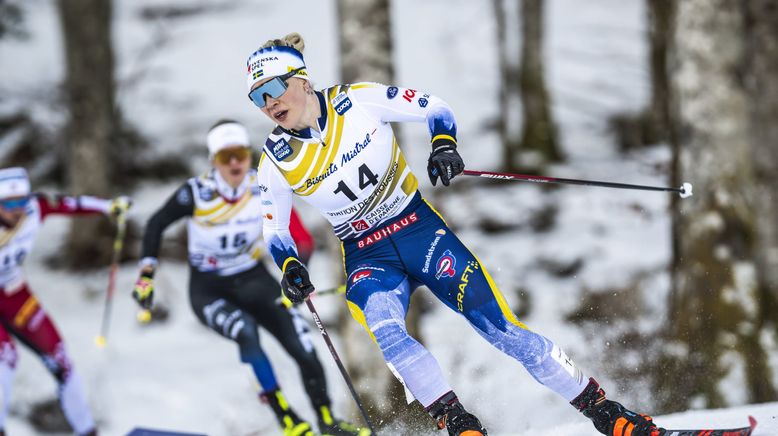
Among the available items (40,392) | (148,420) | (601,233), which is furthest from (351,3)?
(601,233)

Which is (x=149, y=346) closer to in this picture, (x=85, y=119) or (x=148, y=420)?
(x=148, y=420)

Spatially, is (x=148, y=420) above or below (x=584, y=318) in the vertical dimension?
below

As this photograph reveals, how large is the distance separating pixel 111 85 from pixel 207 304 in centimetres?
690

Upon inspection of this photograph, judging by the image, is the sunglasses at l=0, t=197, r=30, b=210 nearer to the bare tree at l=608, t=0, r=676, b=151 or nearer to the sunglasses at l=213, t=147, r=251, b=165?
the sunglasses at l=213, t=147, r=251, b=165

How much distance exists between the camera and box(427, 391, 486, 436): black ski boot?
4020 mm

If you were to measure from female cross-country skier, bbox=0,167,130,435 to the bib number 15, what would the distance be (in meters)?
3.12

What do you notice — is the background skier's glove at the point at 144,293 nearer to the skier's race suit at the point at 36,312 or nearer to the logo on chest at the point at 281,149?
the skier's race suit at the point at 36,312

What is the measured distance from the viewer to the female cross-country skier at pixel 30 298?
6.62m

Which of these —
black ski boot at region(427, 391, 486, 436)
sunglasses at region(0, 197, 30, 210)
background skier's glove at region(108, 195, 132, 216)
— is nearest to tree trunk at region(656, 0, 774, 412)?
black ski boot at region(427, 391, 486, 436)

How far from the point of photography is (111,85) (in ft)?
39.9

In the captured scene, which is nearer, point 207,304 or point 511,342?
point 511,342

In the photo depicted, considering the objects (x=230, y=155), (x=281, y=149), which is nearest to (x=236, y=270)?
(x=230, y=155)

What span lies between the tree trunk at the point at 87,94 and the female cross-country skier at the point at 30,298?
16.3 feet


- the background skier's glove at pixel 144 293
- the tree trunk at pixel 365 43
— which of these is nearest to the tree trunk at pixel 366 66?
the tree trunk at pixel 365 43
